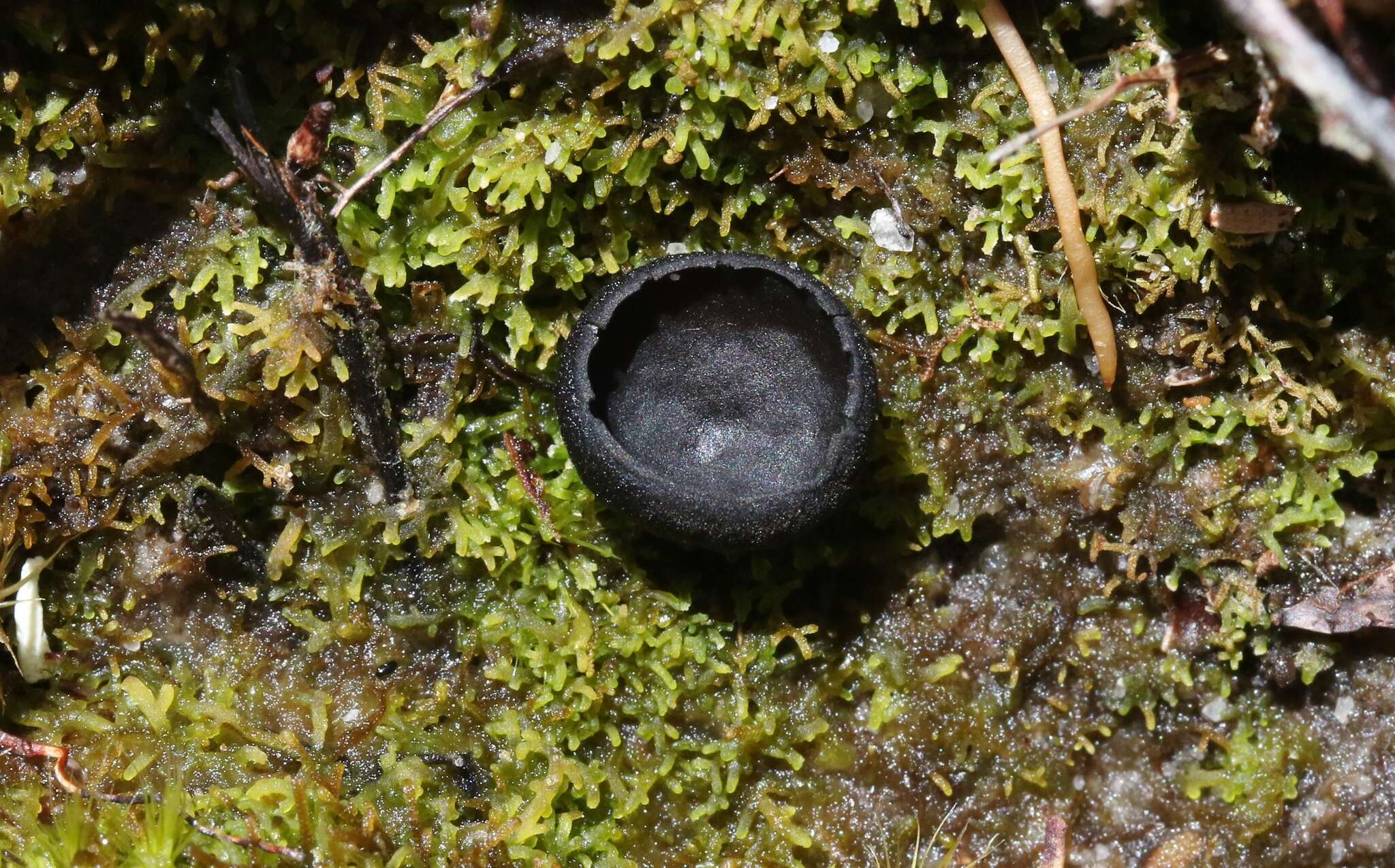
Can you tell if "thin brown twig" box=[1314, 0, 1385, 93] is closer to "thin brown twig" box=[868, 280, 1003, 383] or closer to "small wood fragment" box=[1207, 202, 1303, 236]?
"small wood fragment" box=[1207, 202, 1303, 236]

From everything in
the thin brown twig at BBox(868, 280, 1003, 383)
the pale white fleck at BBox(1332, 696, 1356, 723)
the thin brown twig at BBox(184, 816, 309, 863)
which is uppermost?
the thin brown twig at BBox(868, 280, 1003, 383)

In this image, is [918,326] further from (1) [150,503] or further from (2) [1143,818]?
(1) [150,503]

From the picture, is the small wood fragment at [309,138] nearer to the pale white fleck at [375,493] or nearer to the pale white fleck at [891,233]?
the pale white fleck at [375,493]

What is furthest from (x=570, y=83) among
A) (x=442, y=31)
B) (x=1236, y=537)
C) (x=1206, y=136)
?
(x=1236, y=537)

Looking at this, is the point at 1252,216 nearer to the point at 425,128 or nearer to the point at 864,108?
the point at 864,108

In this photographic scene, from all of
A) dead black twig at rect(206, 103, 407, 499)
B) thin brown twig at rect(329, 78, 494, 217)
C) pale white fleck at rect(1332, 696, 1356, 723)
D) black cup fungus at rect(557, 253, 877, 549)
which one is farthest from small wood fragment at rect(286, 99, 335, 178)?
pale white fleck at rect(1332, 696, 1356, 723)

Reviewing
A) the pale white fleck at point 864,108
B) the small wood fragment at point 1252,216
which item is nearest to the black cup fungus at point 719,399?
the pale white fleck at point 864,108

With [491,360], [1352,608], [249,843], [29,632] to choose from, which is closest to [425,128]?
[491,360]
